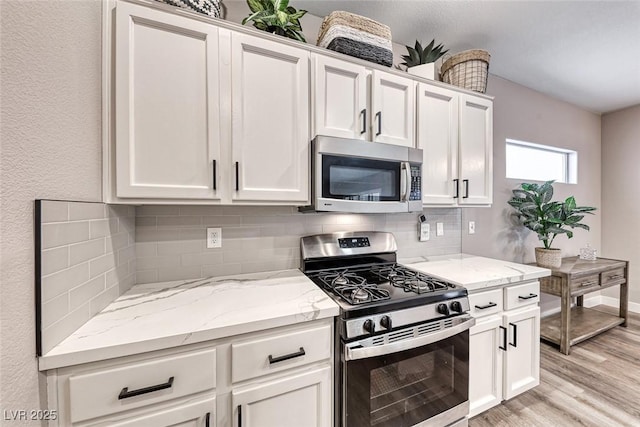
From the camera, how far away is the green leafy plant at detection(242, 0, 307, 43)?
138 cm

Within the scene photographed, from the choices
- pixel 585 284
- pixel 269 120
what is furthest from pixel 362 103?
pixel 585 284

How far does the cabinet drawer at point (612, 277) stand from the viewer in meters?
2.74

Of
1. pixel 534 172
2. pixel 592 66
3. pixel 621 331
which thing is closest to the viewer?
pixel 592 66

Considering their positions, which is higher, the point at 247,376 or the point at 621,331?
the point at 247,376

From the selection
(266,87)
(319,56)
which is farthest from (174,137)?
(319,56)

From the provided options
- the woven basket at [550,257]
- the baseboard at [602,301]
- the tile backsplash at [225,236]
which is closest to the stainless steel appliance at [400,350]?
the tile backsplash at [225,236]

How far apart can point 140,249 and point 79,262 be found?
1.63 ft

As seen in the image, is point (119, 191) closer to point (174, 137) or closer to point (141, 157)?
point (141, 157)

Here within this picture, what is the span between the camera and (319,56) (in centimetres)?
145

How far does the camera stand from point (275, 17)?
4.52 feet

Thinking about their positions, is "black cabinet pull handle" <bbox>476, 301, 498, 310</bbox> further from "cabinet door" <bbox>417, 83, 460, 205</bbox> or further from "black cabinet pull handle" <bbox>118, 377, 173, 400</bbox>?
"black cabinet pull handle" <bbox>118, 377, 173, 400</bbox>

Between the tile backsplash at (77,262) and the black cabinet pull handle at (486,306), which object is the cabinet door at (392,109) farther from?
the tile backsplash at (77,262)

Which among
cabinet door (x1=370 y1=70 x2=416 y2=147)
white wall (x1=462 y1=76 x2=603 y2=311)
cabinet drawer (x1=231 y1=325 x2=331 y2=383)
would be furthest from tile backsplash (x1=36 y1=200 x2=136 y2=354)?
white wall (x1=462 y1=76 x2=603 y2=311)

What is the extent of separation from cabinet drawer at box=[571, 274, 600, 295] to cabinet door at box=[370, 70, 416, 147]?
2.27 meters
